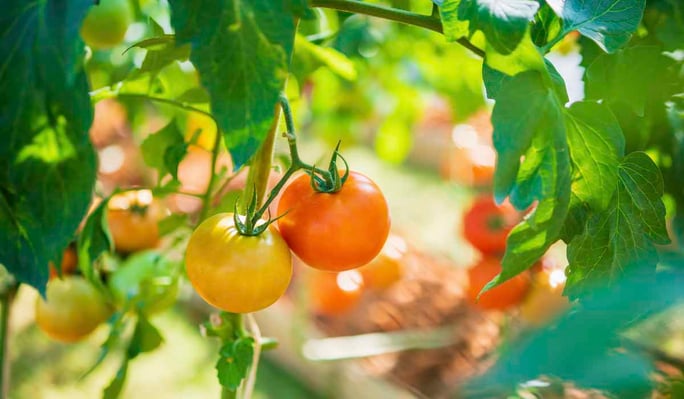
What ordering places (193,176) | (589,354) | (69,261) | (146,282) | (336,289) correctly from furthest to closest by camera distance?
(193,176)
(336,289)
(69,261)
(146,282)
(589,354)

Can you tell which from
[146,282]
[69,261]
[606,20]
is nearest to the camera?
[606,20]

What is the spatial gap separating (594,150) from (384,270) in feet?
2.93

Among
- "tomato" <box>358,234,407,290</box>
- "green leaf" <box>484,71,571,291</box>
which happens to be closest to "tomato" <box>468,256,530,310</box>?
"tomato" <box>358,234,407,290</box>

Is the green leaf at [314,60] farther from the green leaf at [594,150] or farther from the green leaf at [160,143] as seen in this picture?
the green leaf at [594,150]

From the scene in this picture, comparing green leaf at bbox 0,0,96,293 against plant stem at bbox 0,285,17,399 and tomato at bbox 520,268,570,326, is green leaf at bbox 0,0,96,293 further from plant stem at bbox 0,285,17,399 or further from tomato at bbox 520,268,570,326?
tomato at bbox 520,268,570,326

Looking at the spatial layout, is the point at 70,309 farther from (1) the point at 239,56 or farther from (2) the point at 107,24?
(1) the point at 239,56

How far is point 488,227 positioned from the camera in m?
1.16

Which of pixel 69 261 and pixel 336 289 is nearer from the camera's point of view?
pixel 69 261

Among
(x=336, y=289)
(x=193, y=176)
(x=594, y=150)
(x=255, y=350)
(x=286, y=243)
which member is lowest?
(x=193, y=176)

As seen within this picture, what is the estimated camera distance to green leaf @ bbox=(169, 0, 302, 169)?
15.5 inches

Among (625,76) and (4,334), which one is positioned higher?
(625,76)

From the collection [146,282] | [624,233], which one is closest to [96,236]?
[146,282]

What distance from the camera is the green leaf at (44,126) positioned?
0.40m

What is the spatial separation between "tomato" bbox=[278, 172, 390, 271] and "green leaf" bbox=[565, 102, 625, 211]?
15cm
